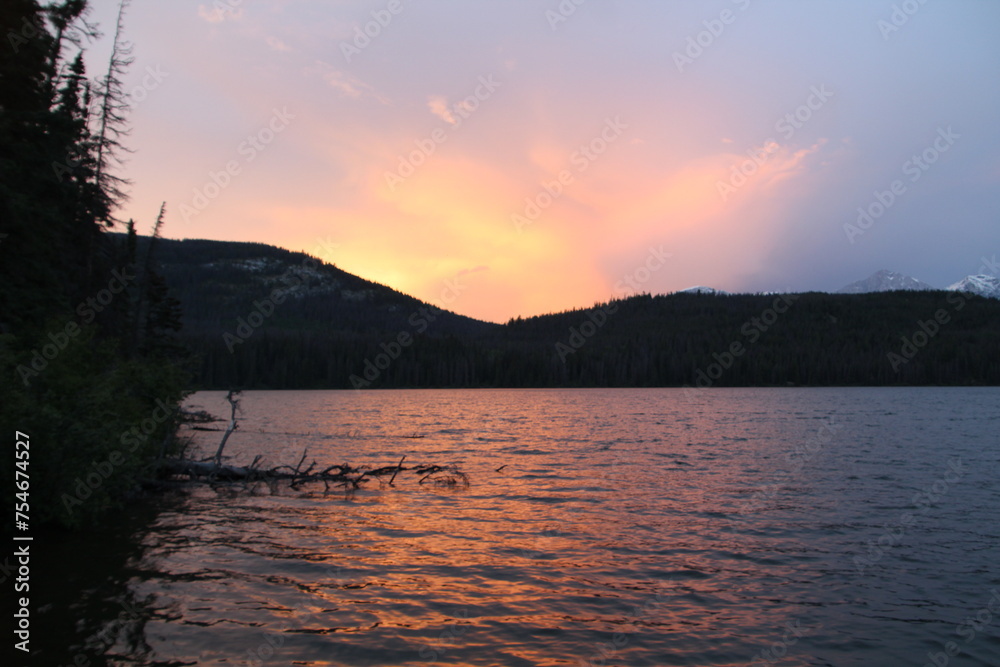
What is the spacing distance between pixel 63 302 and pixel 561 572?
25.2 meters

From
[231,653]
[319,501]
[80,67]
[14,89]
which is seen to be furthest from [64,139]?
[231,653]

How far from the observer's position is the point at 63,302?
89.7 feet

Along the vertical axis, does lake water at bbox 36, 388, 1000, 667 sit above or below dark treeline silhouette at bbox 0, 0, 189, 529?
below

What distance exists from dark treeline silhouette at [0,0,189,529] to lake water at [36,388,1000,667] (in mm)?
2215

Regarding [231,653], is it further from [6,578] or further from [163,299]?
[163,299]

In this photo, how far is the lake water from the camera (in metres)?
10.7

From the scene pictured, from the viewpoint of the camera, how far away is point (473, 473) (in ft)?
101

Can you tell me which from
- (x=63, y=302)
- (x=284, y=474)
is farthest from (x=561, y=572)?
(x=63, y=302)

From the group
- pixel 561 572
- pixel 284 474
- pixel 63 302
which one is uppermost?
pixel 63 302

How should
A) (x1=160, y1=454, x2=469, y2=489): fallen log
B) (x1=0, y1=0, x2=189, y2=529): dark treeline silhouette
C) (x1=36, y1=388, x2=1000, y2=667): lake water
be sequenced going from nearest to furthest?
1. (x1=36, y1=388, x2=1000, y2=667): lake water
2. (x1=0, y1=0, x2=189, y2=529): dark treeline silhouette
3. (x1=160, y1=454, x2=469, y2=489): fallen log

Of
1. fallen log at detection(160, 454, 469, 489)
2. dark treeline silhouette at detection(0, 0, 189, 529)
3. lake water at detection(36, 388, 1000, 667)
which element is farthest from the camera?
fallen log at detection(160, 454, 469, 489)

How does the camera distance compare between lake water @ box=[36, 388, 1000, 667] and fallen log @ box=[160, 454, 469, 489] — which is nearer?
lake water @ box=[36, 388, 1000, 667]

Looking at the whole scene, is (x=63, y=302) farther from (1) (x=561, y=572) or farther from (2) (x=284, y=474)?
(1) (x=561, y=572)

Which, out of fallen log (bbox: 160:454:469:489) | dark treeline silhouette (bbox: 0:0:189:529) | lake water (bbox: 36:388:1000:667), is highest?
dark treeline silhouette (bbox: 0:0:189:529)
